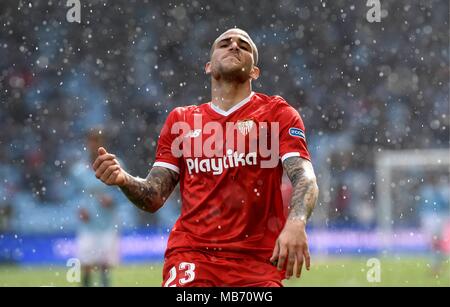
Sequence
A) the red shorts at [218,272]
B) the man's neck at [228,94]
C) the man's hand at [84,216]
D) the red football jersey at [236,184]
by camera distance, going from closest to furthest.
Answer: the red shorts at [218,272] → the red football jersey at [236,184] → the man's neck at [228,94] → the man's hand at [84,216]

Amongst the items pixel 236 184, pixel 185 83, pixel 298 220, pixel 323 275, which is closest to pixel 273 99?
pixel 236 184

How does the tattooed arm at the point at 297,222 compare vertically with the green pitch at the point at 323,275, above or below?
below

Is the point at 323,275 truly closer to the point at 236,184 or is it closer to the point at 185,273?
the point at 236,184

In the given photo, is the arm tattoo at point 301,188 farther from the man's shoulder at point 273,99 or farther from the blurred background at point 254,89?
the blurred background at point 254,89

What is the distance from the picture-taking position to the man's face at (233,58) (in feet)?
15.6

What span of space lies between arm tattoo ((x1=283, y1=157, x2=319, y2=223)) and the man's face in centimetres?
60

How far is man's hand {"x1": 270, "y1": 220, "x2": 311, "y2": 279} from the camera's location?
384 centimetres

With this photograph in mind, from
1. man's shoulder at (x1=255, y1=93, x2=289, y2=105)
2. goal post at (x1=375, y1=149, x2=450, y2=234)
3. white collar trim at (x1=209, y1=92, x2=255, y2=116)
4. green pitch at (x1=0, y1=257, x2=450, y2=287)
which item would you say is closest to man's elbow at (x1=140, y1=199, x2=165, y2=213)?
white collar trim at (x1=209, y1=92, x2=255, y2=116)

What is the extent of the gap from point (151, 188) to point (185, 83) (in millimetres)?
12277

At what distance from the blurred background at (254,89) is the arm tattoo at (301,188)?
9.42 meters

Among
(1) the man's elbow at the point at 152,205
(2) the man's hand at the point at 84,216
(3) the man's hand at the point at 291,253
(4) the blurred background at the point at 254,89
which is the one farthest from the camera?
(4) the blurred background at the point at 254,89

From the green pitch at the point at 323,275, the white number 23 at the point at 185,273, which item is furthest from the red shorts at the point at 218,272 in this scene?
the green pitch at the point at 323,275

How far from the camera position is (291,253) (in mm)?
3842

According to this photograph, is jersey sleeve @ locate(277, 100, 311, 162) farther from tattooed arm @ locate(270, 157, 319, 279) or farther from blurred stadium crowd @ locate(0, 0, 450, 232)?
blurred stadium crowd @ locate(0, 0, 450, 232)
